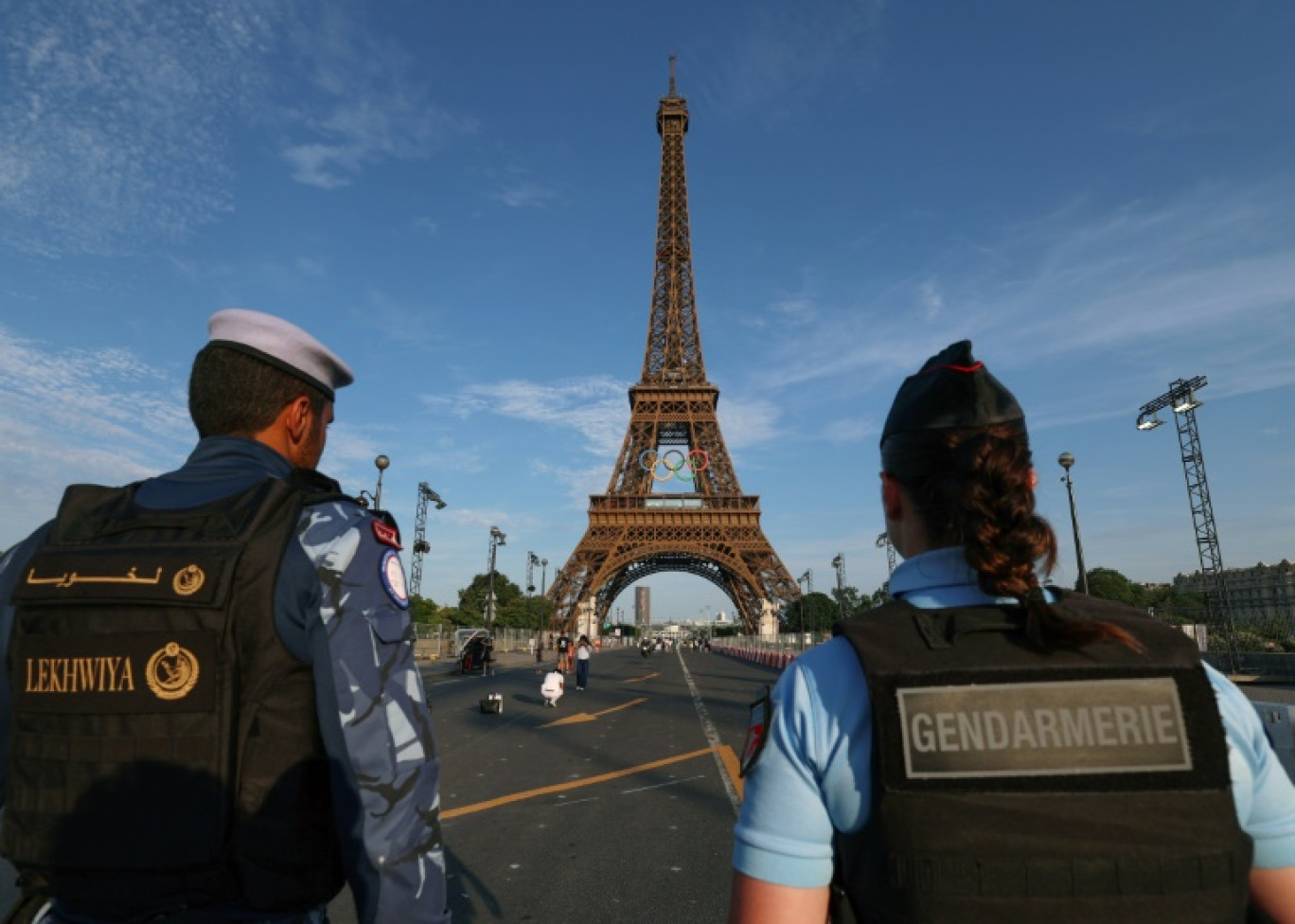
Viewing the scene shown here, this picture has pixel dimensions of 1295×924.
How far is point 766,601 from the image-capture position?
50.0 m

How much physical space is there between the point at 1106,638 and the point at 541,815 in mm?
6245

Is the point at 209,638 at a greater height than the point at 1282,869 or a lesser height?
greater

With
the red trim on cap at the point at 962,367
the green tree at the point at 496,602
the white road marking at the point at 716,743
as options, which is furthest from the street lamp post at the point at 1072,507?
the green tree at the point at 496,602

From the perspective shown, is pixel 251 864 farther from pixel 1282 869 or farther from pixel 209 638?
pixel 1282 869

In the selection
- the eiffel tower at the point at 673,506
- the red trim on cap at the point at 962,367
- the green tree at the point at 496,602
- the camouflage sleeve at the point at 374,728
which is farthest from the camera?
the green tree at the point at 496,602

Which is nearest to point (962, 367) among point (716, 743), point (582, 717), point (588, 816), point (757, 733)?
point (757, 733)

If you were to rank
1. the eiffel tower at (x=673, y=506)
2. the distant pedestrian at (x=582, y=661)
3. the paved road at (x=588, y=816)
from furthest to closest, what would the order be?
the eiffel tower at (x=673, y=506) < the distant pedestrian at (x=582, y=661) < the paved road at (x=588, y=816)

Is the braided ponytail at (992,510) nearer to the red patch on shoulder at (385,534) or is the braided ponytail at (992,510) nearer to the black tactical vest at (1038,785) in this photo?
the black tactical vest at (1038,785)

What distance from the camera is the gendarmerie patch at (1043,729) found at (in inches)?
50.5

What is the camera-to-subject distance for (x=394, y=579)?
5.58ft

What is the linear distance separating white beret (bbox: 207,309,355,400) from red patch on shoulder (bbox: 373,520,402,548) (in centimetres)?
49

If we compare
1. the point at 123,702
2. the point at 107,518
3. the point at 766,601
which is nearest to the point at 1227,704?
the point at 123,702

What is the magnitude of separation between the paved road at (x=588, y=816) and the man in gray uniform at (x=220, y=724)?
2.57 feet

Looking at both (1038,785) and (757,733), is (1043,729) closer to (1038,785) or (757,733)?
(1038,785)
